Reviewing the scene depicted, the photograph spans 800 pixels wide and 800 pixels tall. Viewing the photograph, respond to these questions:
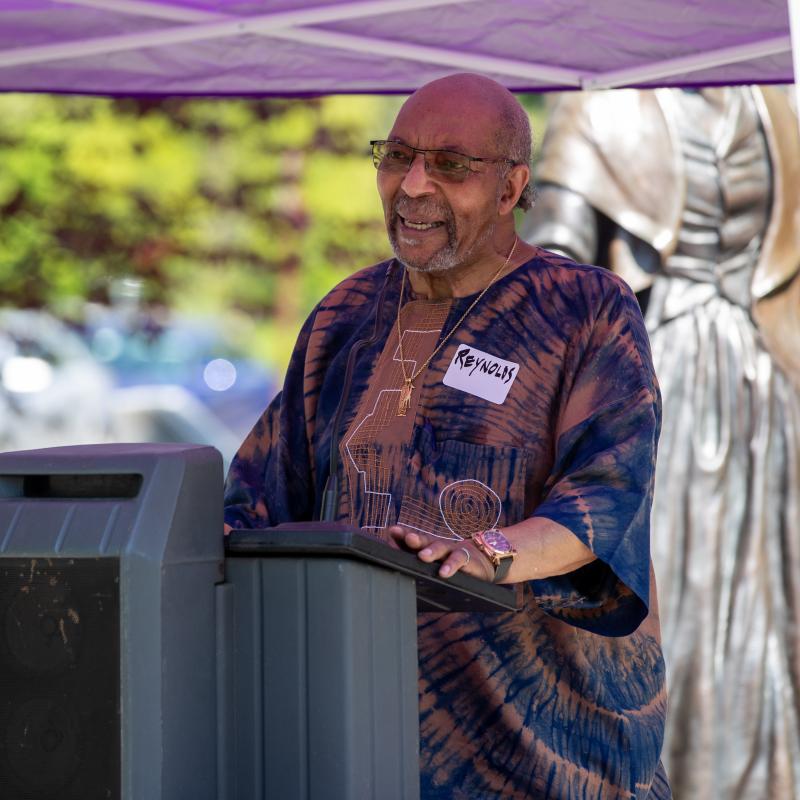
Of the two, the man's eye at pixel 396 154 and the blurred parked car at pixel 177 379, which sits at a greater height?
the man's eye at pixel 396 154

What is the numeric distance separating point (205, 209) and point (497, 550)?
4.05 meters

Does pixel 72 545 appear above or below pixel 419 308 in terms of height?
below

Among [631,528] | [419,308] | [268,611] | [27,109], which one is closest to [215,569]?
[268,611]

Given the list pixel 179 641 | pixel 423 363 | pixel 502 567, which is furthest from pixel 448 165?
pixel 179 641

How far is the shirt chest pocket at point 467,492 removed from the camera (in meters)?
2.04

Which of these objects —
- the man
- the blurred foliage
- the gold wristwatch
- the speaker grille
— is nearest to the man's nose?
the man

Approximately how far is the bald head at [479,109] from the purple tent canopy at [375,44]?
3.04ft

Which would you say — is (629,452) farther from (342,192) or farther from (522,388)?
(342,192)

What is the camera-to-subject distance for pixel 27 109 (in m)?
5.76

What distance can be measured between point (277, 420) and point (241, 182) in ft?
11.3

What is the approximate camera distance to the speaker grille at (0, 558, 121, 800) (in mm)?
1359

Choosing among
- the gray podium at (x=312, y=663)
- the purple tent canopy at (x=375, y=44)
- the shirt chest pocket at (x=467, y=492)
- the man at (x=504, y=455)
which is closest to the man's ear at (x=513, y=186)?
the man at (x=504, y=455)

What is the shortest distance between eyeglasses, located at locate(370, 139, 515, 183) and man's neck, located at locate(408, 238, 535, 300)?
0.16 metres

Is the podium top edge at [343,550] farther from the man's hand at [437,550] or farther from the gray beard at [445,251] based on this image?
the gray beard at [445,251]
